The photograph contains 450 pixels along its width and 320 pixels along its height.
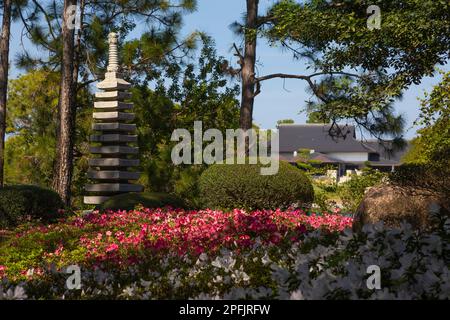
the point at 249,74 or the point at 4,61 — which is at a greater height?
the point at 4,61

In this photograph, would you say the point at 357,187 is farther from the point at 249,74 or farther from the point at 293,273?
the point at 293,273

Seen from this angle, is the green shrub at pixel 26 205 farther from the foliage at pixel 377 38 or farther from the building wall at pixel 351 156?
the building wall at pixel 351 156

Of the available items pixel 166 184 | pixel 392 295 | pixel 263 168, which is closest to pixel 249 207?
pixel 263 168

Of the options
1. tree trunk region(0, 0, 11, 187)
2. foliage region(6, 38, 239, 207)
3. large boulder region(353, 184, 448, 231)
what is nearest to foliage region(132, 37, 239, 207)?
foliage region(6, 38, 239, 207)

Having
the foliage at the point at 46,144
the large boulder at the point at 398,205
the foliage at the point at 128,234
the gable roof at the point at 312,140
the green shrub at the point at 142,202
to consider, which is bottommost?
the foliage at the point at 128,234

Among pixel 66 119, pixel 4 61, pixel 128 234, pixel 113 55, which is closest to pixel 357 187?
pixel 113 55

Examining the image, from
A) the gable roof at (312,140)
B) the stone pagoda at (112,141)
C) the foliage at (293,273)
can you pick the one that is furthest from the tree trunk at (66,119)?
the gable roof at (312,140)

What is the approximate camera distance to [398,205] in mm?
9148

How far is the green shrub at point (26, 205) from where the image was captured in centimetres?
1535

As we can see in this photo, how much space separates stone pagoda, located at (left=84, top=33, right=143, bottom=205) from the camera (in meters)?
19.4

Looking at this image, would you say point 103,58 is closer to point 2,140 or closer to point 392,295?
point 2,140

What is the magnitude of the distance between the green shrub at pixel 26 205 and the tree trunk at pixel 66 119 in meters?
1.82

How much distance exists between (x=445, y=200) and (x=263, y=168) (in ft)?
26.1

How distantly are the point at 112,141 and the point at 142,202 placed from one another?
4.30m
